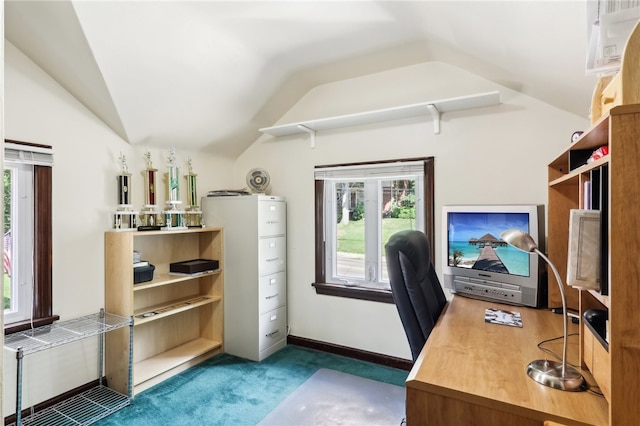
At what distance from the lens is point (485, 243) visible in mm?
2279

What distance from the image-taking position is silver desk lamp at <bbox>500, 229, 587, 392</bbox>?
1.07m

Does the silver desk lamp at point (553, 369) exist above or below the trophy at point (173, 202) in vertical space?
below

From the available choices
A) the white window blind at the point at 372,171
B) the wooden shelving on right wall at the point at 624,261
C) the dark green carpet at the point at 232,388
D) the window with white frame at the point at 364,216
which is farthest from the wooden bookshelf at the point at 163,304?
the wooden shelving on right wall at the point at 624,261

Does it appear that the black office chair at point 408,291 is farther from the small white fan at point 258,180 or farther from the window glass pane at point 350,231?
the small white fan at point 258,180

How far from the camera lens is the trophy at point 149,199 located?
2.75m

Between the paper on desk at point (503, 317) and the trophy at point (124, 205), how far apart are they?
8.20 ft

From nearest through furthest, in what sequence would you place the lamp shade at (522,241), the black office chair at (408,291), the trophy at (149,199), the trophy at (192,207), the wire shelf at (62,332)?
the lamp shade at (522,241) → the black office chair at (408,291) → the wire shelf at (62,332) → the trophy at (149,199) → the trophy at (192,207)

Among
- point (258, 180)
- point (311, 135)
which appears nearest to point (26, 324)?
point (258, 180)

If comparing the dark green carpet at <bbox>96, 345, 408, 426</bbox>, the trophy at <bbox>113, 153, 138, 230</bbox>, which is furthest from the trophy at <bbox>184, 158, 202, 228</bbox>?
the dark green carpet at <bbox>96, 345, 408, 426</bbox>

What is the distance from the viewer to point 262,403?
Result: 2.33 m

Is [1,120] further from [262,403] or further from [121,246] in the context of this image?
[262,403]

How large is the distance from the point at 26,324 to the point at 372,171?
8.58ft

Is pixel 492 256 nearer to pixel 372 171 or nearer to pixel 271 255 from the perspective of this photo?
pixel 372 171

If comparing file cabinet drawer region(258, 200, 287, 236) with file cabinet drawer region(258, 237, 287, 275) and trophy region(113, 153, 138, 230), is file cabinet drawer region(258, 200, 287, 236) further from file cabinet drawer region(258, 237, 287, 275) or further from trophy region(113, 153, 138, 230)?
trophy region(113, 153, 138, 230)
